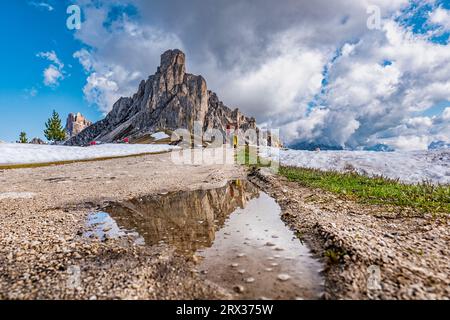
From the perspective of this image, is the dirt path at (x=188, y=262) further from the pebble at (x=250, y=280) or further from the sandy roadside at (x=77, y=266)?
the pebble at (x=250, y=280)

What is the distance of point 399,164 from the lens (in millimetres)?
27938

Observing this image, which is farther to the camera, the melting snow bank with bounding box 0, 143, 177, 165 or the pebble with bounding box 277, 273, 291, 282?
the melting snow bank with bounding box 0, 143, 177, 165

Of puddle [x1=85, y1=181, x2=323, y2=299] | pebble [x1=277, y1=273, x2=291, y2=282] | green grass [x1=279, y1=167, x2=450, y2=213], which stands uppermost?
green grass [x1=279, y1=167, x2=450, y2=213]

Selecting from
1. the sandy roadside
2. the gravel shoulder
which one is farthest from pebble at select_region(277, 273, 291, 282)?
the sandy roadside

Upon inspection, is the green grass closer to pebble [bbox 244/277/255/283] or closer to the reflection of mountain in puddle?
the reflection of mountain in puddle

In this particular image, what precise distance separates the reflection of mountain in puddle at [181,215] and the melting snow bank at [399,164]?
52.8 ft

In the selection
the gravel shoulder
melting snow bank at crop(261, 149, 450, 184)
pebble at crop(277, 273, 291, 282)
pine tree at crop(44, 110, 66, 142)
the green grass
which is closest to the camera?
the gravel shoulder

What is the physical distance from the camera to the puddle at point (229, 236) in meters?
6.63

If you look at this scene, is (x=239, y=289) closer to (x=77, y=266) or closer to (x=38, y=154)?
(x=77, y=266)

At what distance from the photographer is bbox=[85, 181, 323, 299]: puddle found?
663 centimetres

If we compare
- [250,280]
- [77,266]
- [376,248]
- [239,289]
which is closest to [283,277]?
[250,280]

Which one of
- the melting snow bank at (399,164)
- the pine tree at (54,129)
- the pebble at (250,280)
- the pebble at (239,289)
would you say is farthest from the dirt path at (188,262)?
the pine tree at (54,129)
